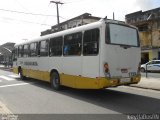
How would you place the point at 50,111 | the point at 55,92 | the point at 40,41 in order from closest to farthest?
the point at 50,111, the point at 55,92, the point at 40,41

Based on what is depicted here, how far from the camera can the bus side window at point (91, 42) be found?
10.8 meters

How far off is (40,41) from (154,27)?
28.5 m

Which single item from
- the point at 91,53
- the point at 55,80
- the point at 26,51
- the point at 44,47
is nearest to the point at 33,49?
the point at 26,51

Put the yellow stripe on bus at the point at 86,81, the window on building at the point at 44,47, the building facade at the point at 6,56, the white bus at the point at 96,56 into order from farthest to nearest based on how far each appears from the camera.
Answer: the building facade at the point at 6,56 → the window on building at the point at 44,47 → the white bus at the point at 96,56 → the yellow stripe on bus at the point at 86,81

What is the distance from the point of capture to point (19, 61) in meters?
20.7

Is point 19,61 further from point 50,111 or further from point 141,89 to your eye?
point 50,111

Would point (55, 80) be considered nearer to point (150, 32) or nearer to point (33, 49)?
point (33, 49)

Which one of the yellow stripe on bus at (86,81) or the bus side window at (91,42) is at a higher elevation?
the bus side window at (91,42)

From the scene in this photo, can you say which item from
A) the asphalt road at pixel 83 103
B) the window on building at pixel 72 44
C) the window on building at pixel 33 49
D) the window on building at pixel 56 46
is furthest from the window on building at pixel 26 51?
the asphalt road at pixel 83 103

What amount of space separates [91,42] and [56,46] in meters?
3.52

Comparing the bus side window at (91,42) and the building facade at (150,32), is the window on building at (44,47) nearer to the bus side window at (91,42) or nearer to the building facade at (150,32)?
the bus side window at (91,42)

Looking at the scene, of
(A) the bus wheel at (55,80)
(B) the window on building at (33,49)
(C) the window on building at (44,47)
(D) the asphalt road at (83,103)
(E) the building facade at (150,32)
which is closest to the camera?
(D) the asphalt road at (83,103)

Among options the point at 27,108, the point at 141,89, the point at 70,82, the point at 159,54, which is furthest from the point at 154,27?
the point at 27,108

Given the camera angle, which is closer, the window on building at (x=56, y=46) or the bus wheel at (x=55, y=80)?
the window on building at (x=56, y=46)
